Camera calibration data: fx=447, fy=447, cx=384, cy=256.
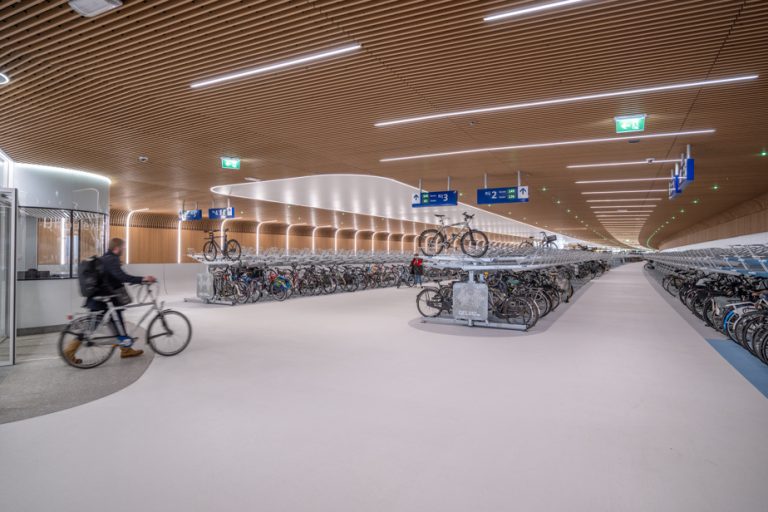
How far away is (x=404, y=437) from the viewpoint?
3.03m

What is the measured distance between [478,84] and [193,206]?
51.4ft

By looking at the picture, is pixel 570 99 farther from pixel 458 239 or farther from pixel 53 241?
pixel 53 241

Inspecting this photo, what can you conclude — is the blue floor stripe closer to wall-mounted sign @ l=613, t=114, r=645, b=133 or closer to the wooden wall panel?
wall-mounted sign @ l=613, t=114, r=645, b=133

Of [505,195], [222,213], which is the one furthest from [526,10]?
[222,213]

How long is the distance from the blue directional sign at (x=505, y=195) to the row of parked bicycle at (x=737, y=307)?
14.8 ft

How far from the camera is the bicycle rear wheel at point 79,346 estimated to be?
15.9 ft

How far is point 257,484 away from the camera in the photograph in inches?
95.0

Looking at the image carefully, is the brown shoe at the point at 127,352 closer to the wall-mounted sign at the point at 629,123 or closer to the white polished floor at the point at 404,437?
the white polished floor at the point at 404,437

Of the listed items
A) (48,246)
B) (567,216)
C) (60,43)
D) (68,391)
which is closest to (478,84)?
(60,43)

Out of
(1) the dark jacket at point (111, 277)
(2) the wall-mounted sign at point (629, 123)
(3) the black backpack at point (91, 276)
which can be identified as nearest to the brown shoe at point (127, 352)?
(1) the dark jacket at point (111, 277)

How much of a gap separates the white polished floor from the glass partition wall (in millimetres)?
4477

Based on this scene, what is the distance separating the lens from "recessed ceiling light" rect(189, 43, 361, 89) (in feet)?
15.4

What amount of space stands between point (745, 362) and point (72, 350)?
25.0ft

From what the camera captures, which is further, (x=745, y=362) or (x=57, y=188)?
(x=57, y=188)
